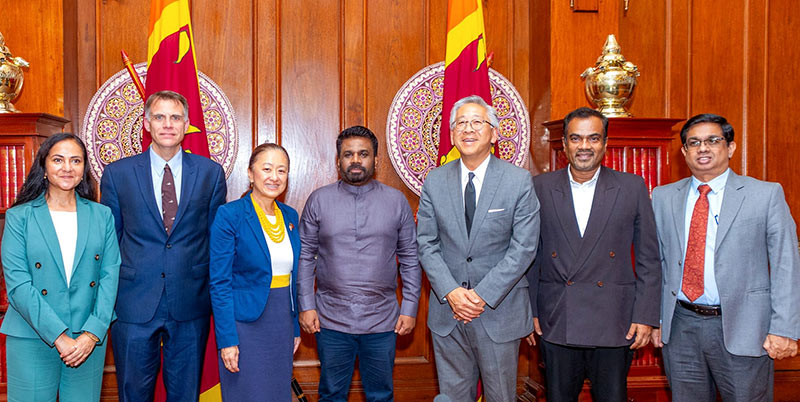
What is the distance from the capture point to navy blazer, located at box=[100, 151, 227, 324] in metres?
2.32

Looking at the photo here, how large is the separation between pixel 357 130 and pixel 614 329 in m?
1.36

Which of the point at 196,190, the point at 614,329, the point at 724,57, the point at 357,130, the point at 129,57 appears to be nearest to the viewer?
the point at 614,329

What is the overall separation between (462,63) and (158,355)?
7.14ft

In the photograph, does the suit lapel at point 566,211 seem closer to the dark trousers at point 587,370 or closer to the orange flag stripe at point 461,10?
the dark trousers at point 587,370

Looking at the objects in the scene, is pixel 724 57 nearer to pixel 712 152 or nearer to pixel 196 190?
pixel 712 152

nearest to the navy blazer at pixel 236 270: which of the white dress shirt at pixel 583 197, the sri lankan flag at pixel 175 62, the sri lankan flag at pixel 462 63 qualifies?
the sri lankan flag at pixel 175 62

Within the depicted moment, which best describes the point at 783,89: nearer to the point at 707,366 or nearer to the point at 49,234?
the point at 707,366

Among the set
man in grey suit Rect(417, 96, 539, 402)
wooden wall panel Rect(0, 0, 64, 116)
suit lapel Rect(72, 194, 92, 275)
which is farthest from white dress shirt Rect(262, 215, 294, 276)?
wooden wall panel Rect(0, 0, 64, 116)

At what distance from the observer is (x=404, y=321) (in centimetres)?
255

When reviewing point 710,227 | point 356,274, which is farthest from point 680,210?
point 356,274

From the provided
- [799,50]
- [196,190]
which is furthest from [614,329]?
[799,50]

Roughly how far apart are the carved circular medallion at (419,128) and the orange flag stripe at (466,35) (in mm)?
306

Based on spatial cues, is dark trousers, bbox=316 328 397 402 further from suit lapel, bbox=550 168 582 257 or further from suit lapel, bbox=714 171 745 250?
suit lapel, bbox=714 171 745 250

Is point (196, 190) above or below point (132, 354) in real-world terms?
above
